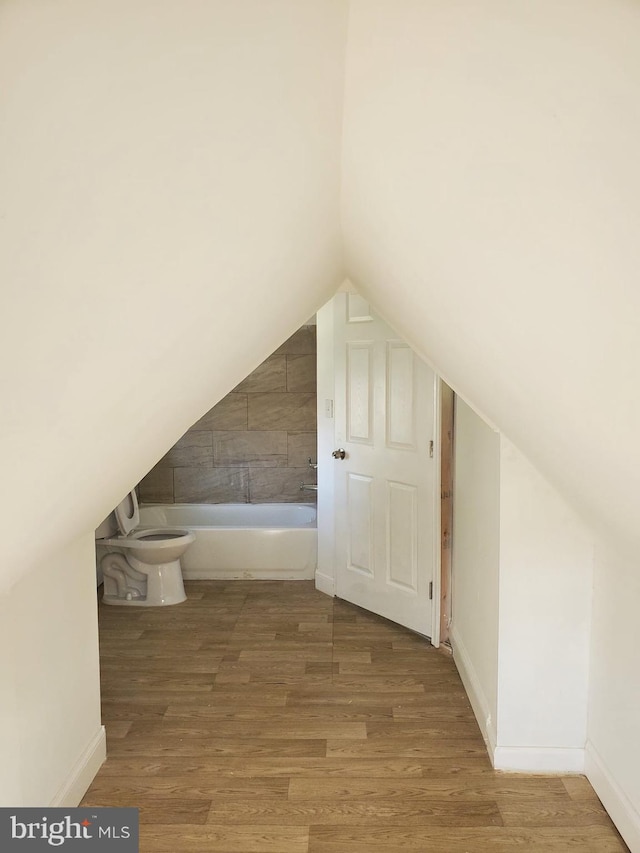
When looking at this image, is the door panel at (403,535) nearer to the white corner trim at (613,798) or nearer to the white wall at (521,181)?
the white corner trim at (613,798)

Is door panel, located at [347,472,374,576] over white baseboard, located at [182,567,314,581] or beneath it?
over

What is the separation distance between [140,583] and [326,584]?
1.21 m

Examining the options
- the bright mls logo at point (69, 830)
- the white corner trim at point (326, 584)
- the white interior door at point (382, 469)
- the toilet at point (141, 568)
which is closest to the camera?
the bright mls logo at point (69, 830)

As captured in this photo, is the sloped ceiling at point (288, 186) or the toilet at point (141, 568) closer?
the sloped ceiling at point (288, 186)

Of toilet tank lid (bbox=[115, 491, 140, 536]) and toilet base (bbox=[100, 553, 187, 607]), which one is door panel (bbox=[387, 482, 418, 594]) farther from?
toilet tank lid (bbox=[115, 491, 140, 536])

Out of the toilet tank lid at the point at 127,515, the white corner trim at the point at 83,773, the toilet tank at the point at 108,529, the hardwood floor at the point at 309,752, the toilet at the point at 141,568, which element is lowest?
the hardwood floor at the point at 309,752

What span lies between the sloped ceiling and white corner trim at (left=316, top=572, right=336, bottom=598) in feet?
10.9

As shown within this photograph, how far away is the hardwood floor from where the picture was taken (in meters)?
2.50

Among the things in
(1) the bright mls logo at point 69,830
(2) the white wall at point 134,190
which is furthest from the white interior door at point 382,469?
(2) the white wall at point 134,190

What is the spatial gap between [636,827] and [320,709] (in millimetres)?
1415

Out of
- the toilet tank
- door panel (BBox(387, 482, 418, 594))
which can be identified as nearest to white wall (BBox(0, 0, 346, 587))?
door panel (BBox(387, 482, 418, 594))

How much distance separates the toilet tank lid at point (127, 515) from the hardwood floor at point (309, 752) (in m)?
0.77

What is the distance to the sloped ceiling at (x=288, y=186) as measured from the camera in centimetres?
86

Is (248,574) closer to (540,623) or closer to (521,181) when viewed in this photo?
(540,623)
